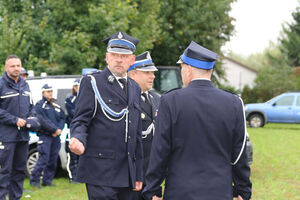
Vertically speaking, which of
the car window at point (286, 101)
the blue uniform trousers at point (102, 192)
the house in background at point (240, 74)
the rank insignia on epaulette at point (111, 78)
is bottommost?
the house in background at point (240, 74)

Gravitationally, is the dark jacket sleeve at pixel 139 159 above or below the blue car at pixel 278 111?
above

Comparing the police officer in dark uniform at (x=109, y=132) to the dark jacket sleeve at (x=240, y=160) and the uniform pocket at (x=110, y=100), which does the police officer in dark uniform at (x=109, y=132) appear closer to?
the uniform pocket at (x=110, y=100)

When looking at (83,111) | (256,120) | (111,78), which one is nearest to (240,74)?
(256,120)

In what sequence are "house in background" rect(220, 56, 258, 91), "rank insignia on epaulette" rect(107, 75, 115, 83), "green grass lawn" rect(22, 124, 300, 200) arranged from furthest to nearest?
1. "house in background" rect(220, 56, 258, 91)
2. "green grass lawn" rect(22, 124, 300, 200)
3. "rank insignia on epaulette" rect(107, 75, 115, 83)

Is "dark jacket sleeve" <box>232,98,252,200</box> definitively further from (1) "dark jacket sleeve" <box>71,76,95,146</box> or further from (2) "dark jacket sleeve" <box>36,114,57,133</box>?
(2) "dark jacket sleeve" <box>36,114,57,133</box>

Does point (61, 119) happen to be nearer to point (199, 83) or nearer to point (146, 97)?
point (146, 97)

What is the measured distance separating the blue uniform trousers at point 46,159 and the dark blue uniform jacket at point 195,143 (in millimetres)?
5758

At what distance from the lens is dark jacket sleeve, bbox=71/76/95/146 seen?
396cm

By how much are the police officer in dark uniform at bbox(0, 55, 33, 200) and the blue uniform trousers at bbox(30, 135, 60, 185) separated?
195 centimetres

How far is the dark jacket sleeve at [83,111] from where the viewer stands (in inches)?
156

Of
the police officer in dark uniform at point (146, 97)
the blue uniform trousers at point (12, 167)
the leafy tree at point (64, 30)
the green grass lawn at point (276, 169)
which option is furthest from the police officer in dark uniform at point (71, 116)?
the leafy tree at point (64, 30)

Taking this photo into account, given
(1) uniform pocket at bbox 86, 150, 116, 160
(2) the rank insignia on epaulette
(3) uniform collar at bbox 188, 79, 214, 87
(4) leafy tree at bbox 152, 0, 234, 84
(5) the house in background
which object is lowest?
(5) the house in background

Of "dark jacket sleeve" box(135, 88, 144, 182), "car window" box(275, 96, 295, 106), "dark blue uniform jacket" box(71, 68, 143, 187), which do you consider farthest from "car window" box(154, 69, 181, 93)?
"dark blue uniform jacket" box(71, 68, 143, 187)

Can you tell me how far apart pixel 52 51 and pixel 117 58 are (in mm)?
10069
